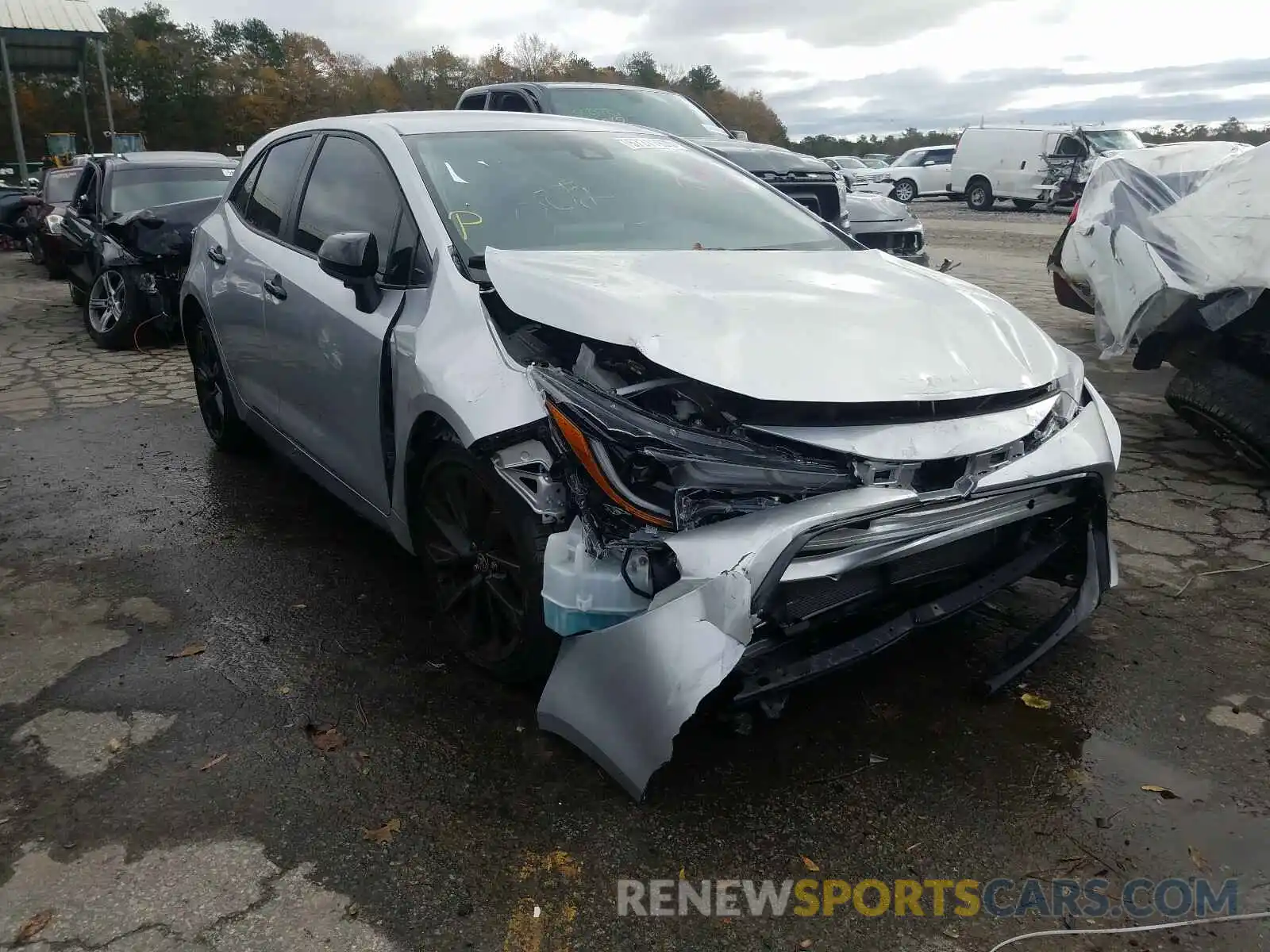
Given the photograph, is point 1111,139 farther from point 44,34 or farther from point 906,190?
point 44,34

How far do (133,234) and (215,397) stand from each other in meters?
3.90

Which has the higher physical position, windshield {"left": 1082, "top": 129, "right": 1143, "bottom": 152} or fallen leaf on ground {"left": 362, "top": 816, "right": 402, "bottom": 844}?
windshield {"left": 1082, "top": 129, "right": 1143, "bottom": 152}

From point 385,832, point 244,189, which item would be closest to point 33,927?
point 385,832

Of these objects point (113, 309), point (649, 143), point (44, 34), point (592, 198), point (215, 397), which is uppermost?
point (44, 34)

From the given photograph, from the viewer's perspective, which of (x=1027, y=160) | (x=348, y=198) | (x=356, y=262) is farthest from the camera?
(x=1027, y=160)

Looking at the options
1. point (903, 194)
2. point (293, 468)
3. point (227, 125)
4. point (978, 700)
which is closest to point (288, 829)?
point (978, 700)

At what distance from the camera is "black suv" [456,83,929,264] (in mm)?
7688

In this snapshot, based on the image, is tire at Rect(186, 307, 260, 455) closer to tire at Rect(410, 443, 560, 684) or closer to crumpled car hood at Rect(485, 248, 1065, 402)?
tire at Rect(410, 443, 560, 684)

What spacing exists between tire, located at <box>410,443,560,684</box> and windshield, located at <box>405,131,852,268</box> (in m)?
0.71

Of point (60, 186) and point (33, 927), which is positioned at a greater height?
point (60, 186)

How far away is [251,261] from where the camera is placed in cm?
418

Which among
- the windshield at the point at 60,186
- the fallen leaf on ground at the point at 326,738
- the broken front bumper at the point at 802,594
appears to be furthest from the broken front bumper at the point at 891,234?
the windshield at the point at 60,186

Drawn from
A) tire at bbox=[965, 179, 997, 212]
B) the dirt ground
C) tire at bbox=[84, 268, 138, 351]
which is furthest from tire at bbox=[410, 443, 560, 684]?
tire at bbox=[965, 179, 997, 212]

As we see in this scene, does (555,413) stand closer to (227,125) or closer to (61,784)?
(61,784)
